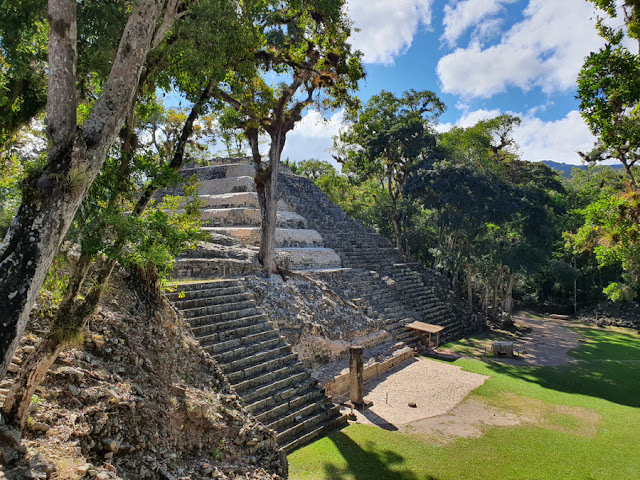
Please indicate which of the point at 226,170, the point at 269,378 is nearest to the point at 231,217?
the point at 226,170

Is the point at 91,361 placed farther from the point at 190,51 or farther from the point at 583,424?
the point at 583,424

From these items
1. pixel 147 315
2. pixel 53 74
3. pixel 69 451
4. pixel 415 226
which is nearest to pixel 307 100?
pixel 147 315

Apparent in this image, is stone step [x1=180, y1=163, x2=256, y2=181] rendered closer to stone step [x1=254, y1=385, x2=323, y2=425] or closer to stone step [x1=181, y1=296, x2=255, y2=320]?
stone step [x1=181, y1=296, x2=255, y2=320]

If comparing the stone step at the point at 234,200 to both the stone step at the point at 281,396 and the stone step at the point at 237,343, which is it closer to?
the stone step at the point at 237,343

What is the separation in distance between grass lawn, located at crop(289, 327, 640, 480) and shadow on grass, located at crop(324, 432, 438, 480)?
14 millimetres

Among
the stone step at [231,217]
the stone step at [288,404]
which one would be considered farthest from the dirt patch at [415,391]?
the stone step at [231,217]

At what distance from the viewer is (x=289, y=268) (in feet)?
43.2

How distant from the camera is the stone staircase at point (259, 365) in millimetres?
6527

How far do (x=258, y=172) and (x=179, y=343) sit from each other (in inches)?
237

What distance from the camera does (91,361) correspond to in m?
4.85

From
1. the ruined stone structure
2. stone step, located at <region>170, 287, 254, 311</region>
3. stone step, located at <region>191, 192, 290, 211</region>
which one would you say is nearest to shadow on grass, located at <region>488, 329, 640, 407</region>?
the ruined stone structure

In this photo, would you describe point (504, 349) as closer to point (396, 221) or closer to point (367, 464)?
point (367, 464)

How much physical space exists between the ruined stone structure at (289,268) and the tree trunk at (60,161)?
4.13 meters

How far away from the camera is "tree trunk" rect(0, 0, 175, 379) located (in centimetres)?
300
